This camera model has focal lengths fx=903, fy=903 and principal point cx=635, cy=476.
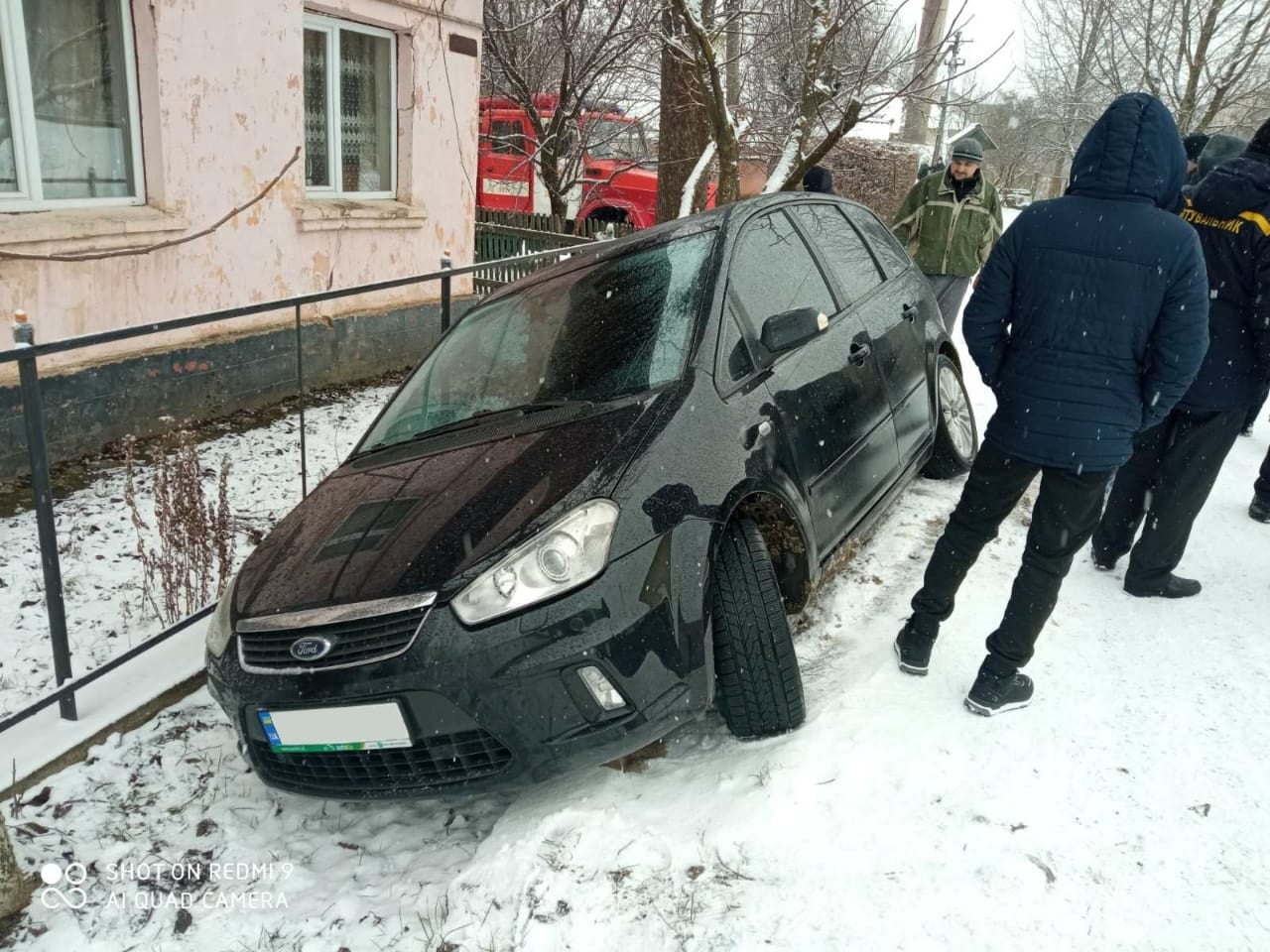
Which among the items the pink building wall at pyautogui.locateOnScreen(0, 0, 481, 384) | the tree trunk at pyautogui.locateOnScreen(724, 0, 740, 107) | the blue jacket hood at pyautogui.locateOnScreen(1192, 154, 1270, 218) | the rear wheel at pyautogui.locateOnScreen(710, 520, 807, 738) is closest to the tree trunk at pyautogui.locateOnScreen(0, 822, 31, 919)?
the rear wheel at pyautogui.locateOnScreen(710, 520, 807, 738)

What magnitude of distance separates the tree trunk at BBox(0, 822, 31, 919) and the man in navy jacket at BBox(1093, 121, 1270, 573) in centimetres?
400

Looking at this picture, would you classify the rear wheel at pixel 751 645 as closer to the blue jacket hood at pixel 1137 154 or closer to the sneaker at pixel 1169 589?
the blue jacket hood at pixel 1137 154

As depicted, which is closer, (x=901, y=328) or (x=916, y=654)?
(x=916, y=654)

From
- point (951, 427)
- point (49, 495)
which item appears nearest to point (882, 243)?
point (951, 427)

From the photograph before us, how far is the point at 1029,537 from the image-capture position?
2887 mm

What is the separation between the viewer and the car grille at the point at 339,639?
2.37m

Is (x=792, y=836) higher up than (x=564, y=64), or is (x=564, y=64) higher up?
(x=564, y=64)

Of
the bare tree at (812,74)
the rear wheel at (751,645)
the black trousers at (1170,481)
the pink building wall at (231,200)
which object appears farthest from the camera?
the bare tree at (812,74)

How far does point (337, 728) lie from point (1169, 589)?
3290mm

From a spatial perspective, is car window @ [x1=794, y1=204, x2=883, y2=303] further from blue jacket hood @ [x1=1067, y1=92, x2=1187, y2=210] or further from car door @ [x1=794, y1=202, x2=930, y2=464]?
blue jacket hood @ [x1=1067, y1=92, x2=1187, y2=210]

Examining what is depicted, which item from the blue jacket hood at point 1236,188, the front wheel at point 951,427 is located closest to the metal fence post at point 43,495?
the front wheel at point 951,427

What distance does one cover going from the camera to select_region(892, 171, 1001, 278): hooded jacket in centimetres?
613

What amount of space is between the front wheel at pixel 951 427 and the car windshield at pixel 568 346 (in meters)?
1.88

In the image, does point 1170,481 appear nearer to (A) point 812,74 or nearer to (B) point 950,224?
(B) point 950,224
